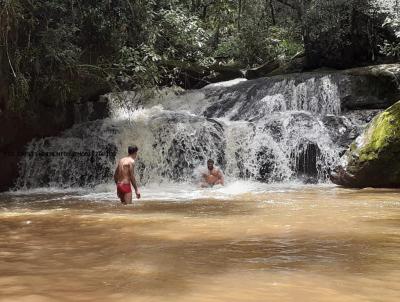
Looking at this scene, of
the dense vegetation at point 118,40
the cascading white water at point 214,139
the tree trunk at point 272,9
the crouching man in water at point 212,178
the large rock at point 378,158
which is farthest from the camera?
the tree trunk at point 272,9

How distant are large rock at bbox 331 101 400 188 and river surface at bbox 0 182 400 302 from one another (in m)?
2.45

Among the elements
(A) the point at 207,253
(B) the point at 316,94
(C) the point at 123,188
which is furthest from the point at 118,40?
(A) the point at 207,253

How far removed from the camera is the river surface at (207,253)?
10.00ft

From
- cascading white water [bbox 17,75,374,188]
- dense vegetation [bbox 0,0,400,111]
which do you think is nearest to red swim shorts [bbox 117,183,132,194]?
dense vegetation [bbox 0,0,400,111]

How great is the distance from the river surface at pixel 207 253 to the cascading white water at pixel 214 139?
4980 mm

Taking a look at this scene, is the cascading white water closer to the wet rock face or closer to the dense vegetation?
the wet rock face

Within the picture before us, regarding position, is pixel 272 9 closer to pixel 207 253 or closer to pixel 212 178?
pixel 212 178

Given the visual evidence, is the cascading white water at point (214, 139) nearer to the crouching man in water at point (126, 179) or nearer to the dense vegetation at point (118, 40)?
the dense vegetation at point (118, 40)

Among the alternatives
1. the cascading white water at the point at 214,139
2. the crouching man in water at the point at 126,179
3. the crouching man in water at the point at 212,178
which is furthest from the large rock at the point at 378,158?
the crouching man in water at the point at 126,179

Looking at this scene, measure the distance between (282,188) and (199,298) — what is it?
8089mm

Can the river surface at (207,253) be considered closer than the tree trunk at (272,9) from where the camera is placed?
Yes

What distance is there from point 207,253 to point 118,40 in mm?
9507

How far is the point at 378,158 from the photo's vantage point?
10148 mm

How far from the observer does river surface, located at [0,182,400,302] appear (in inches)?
120
